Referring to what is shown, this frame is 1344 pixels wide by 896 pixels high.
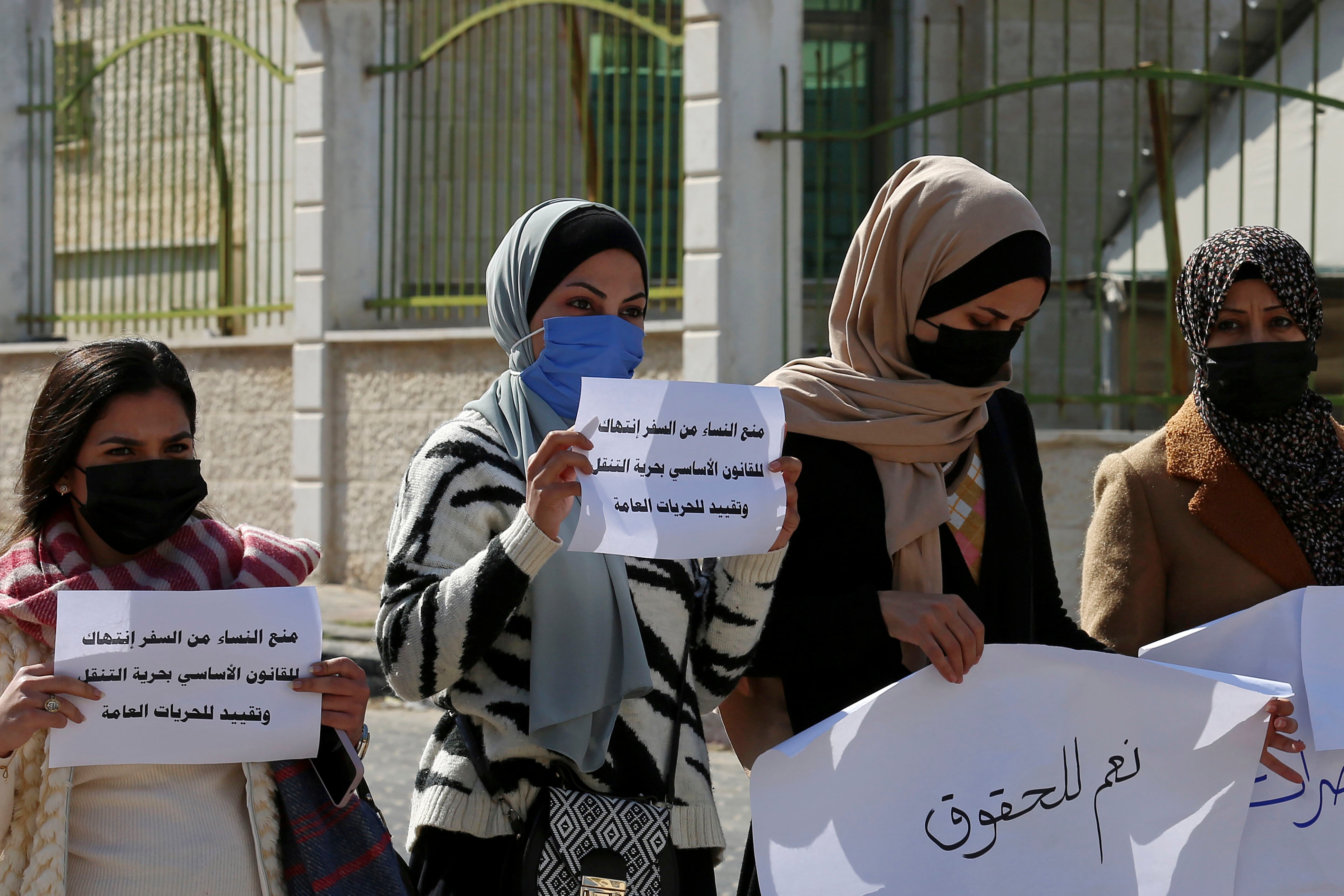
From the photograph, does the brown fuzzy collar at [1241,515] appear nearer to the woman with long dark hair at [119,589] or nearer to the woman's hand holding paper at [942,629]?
the woman's hand holding paper at [942,629]

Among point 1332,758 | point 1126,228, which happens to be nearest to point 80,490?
point 1332,758

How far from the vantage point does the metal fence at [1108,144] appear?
6.71 metres

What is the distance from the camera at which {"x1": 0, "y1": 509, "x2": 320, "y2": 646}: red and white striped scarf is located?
1921mm

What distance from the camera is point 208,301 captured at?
9.54 meters

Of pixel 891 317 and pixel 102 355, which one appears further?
pixel 891 317

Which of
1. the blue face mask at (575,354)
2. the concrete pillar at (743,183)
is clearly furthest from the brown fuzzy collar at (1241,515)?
the concrete pillar at (743,183)

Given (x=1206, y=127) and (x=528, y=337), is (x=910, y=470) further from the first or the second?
(x=1206, y=127)

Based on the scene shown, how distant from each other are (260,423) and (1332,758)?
296 inches

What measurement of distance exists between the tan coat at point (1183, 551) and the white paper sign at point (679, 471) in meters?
0.84

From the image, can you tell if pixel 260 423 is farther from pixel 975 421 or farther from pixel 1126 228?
pixel 975 421

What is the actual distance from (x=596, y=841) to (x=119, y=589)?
0.76 metres

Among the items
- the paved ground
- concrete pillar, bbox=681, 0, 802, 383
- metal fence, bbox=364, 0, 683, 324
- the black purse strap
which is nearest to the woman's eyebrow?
the black purse strap

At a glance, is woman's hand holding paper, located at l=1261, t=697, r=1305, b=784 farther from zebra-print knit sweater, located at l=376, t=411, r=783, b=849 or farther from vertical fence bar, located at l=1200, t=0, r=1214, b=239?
vertical fence bar, located at l=1200, t=0, r=1214, b=239

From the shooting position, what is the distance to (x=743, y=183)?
694 cm
